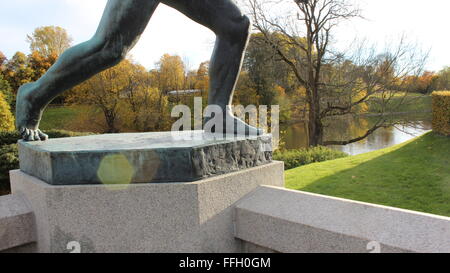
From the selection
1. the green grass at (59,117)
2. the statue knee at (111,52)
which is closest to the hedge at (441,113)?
the statue knee at (111,52)

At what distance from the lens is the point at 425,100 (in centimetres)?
2073

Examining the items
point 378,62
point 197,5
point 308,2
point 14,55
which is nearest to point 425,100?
point 378,62

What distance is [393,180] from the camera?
6957 mm

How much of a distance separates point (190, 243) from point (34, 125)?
1679mm

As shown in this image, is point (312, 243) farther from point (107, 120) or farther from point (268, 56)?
point (107, 120)

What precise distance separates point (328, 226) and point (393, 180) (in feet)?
19.1

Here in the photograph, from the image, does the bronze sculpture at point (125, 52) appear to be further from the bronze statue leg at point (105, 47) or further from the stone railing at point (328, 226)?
the stone railing at point (328, 226)

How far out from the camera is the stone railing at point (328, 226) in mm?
1628

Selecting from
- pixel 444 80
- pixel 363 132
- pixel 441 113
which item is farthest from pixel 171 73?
pixel 444 80

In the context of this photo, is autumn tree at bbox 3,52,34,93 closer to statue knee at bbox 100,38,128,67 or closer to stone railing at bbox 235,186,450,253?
statue knee at bbox 100,38,128,67

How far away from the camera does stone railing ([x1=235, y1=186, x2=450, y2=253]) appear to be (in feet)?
5.34

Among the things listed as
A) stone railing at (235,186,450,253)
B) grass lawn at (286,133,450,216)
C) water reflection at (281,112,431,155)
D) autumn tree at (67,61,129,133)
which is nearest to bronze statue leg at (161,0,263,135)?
stone railing at (235,186,450,253)

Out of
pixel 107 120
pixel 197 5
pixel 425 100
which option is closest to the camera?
pixel 197 5

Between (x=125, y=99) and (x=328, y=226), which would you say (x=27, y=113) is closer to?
(x=328, y=226)
